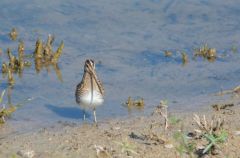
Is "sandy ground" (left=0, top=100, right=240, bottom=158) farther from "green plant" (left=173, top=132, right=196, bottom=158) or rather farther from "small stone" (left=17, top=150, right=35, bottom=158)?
"green plant" (left=173, top=132, right=196, bottom=158)

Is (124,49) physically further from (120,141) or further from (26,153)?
(26,153)

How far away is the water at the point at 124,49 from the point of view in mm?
10078

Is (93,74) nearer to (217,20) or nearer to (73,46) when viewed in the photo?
(73,46)

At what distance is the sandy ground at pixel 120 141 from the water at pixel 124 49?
1.22 m

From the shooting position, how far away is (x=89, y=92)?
935cm

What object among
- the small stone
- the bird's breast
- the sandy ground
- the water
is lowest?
the small stone

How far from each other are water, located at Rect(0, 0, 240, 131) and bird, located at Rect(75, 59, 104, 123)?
1.02 ft

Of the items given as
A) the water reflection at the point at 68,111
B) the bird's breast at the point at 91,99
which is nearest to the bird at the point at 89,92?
the bird's breast at the point at 91,99

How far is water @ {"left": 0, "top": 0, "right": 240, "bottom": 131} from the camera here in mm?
10078

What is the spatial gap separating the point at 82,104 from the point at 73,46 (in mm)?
3460

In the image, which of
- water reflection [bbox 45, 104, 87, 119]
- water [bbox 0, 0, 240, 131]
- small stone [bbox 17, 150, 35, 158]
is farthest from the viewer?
water [bbox 0, 0, 240, 131]

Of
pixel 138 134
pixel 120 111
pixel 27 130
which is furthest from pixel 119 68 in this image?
pixel 138 134

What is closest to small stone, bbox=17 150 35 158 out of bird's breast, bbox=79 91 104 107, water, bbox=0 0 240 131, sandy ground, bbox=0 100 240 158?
sandy ground, bbox=0 100 240 158

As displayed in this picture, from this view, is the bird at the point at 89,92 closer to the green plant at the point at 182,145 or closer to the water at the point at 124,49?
the water at the point at 124,49
